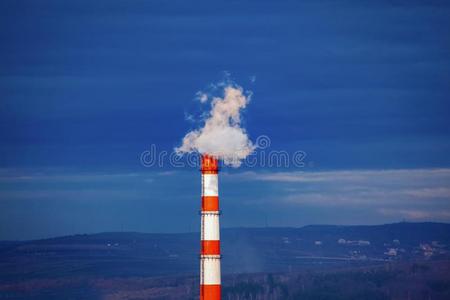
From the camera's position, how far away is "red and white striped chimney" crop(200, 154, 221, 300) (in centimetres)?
7738

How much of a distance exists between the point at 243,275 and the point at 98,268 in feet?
139

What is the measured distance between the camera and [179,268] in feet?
612

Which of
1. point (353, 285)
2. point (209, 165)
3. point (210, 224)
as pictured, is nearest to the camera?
point (210, 224)

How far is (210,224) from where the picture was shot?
77312 millimetres

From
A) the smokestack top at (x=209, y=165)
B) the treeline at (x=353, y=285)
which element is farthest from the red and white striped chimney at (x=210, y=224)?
the treeline at (x=353, y=285)

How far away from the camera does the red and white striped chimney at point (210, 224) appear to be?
77375 mm

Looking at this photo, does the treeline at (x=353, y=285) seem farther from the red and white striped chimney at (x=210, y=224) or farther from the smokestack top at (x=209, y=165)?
the smokestack top at (x=209, y=165)

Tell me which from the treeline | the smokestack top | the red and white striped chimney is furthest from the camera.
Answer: the treeline

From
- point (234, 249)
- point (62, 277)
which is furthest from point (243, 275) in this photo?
point (234, 249)

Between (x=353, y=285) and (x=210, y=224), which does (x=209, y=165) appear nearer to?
(x=210, y=224)

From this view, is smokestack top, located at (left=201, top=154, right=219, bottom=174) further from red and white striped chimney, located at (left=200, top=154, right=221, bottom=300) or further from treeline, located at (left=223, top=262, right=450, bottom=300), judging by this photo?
treeline, located at (left=223, top=262, right=450, bottom=300)

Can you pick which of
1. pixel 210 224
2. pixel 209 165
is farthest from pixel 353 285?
pixel 209 165

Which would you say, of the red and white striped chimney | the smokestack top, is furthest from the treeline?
the smokestack top

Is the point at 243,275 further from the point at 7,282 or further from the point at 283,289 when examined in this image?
the point at 7,282
